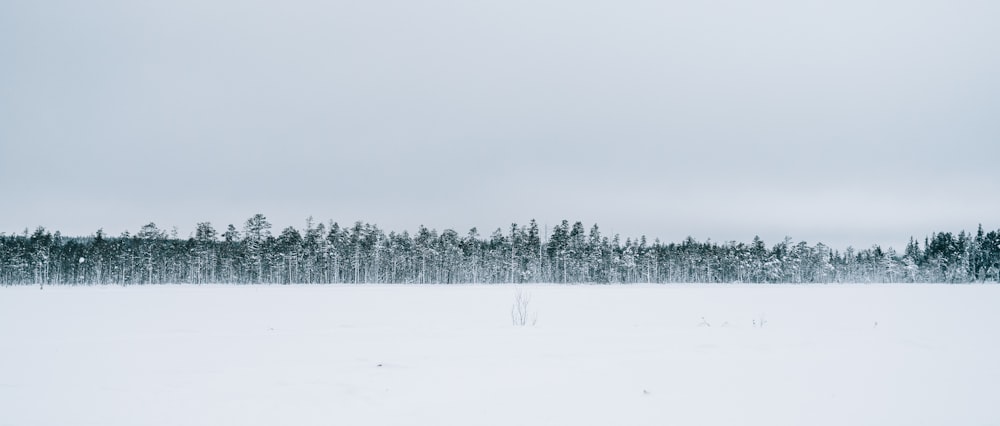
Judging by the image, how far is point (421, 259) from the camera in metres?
97.9

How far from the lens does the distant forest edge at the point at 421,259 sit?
287 ft

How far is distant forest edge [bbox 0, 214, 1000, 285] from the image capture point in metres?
87.6
